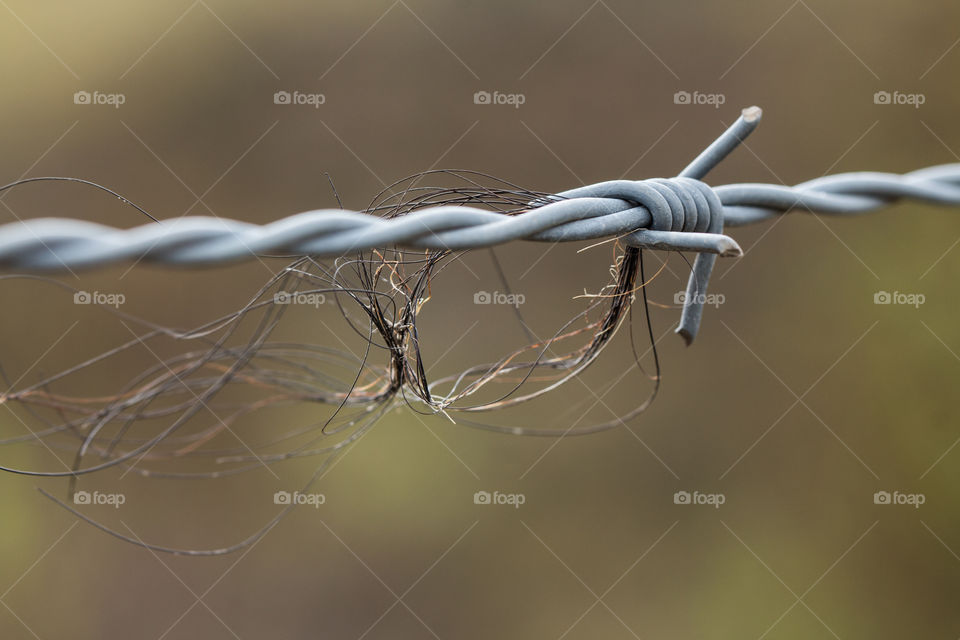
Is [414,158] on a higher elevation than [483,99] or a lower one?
lower

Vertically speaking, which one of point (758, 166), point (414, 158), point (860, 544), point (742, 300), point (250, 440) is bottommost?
point (860, 544)

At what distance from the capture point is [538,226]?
49cm

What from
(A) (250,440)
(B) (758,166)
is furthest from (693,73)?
(A) (250,440)

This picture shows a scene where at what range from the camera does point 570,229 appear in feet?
1.71

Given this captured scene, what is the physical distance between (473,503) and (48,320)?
1.49 m

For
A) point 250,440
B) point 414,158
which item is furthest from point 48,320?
point 414,158

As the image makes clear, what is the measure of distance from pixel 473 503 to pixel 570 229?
1535 millimetres

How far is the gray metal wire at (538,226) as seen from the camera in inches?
14.3

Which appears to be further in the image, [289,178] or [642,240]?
[289,178]

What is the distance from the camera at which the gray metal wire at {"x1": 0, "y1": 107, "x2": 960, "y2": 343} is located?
363mm

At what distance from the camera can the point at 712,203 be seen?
1.95 ft

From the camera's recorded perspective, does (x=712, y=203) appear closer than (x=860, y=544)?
Yes

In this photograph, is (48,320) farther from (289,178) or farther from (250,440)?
(289,178)

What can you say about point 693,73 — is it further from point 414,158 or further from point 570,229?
point 570,229
